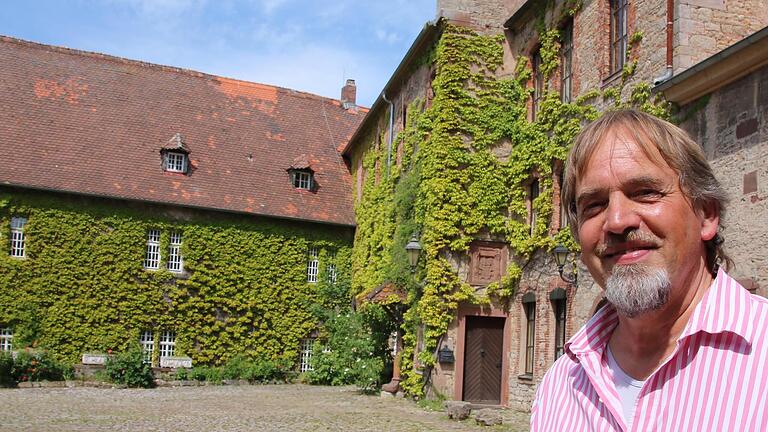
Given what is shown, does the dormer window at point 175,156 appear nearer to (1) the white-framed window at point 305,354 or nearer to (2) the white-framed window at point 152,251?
(2) the white-framed window at point 152,251

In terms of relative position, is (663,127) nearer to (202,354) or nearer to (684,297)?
(684,297)

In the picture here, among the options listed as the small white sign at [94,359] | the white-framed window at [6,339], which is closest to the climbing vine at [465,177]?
the small white sign at [94,359]

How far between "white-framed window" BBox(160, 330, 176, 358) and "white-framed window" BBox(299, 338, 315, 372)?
4451 mm

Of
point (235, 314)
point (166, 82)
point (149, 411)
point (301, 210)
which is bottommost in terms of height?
point (149, 411)

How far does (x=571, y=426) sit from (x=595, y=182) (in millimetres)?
696

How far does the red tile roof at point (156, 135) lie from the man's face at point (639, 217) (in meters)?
25.7

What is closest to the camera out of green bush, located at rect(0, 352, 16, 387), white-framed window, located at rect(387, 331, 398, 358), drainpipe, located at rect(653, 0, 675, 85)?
drainpipe, located at rect(653, 0, 675, 85)

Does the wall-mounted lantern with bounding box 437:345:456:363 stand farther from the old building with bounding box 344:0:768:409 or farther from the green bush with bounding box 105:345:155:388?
the green bush with bounding box 105:345:155:388

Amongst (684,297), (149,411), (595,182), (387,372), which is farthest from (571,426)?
(387,372)

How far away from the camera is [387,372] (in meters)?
22.6

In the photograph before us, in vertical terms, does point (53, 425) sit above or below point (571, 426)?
below

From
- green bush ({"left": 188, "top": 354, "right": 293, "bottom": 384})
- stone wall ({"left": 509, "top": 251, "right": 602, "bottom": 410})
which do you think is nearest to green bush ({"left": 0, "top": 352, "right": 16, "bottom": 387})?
green bush ({"left": 188, "top": 354, "right": 293, "bottom": 384})

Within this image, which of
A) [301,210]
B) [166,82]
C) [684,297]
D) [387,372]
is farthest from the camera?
[166,82]

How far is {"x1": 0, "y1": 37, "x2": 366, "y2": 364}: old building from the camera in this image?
25.6 m
